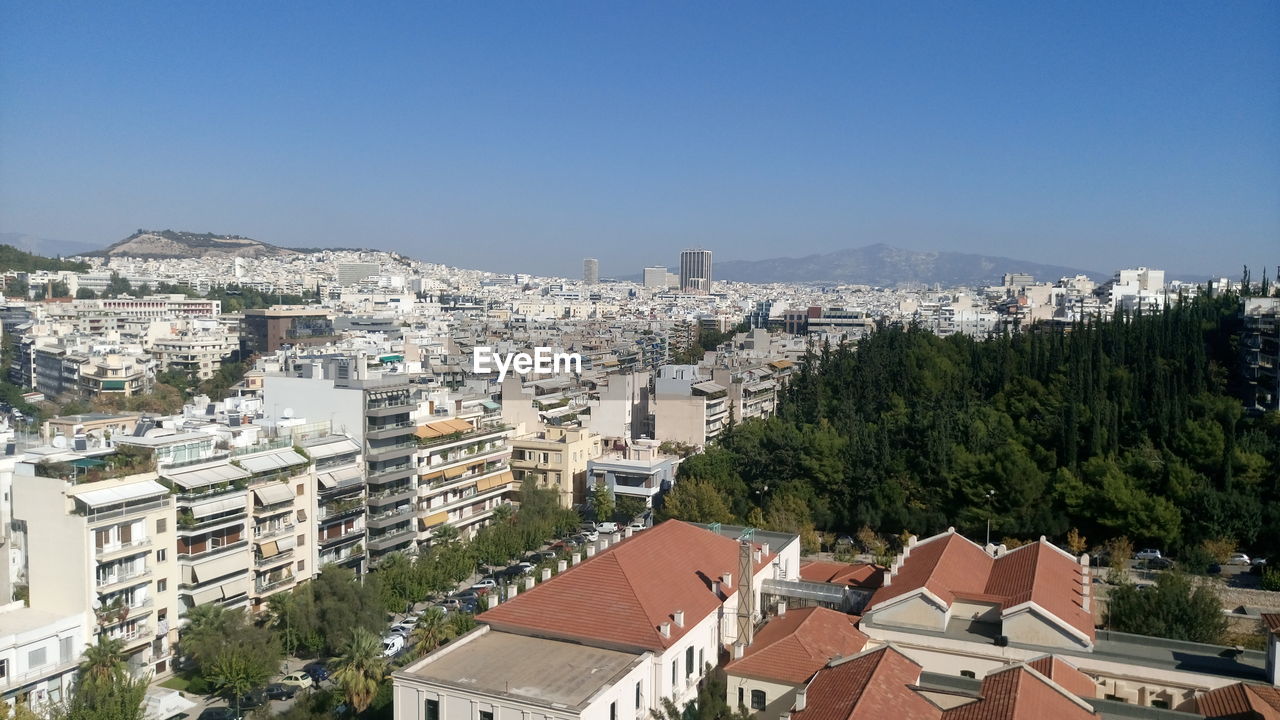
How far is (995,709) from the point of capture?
47.8ft

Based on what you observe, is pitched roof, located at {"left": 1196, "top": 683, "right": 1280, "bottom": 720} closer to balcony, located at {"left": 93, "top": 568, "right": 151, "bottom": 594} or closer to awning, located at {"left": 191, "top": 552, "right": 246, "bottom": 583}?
awning, located at {"left": 191, "top": 552, "right": 246, "bottom": 583}

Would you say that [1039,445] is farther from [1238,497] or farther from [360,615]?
[360,615]

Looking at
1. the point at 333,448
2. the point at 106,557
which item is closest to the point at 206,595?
the point at 106,557

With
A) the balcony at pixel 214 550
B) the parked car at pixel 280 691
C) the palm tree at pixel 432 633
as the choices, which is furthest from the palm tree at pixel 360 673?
the balcony at pixel 214 550

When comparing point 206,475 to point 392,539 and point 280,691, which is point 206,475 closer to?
point 280,691

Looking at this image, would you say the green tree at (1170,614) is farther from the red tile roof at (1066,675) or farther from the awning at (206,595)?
the awning at (206,595)

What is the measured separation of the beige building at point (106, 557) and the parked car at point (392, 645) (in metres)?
4.90

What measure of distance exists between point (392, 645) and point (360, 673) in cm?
540

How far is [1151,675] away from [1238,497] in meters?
16.3

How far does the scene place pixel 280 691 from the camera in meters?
21.6

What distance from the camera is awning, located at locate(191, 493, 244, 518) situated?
22891 mm

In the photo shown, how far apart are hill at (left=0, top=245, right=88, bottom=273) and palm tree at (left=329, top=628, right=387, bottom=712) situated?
10750 centimetres

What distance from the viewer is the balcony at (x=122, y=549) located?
20828mm

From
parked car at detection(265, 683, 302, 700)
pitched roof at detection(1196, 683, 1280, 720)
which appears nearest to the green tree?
pitched roof at detection(1196, 683, 1280, 720)
